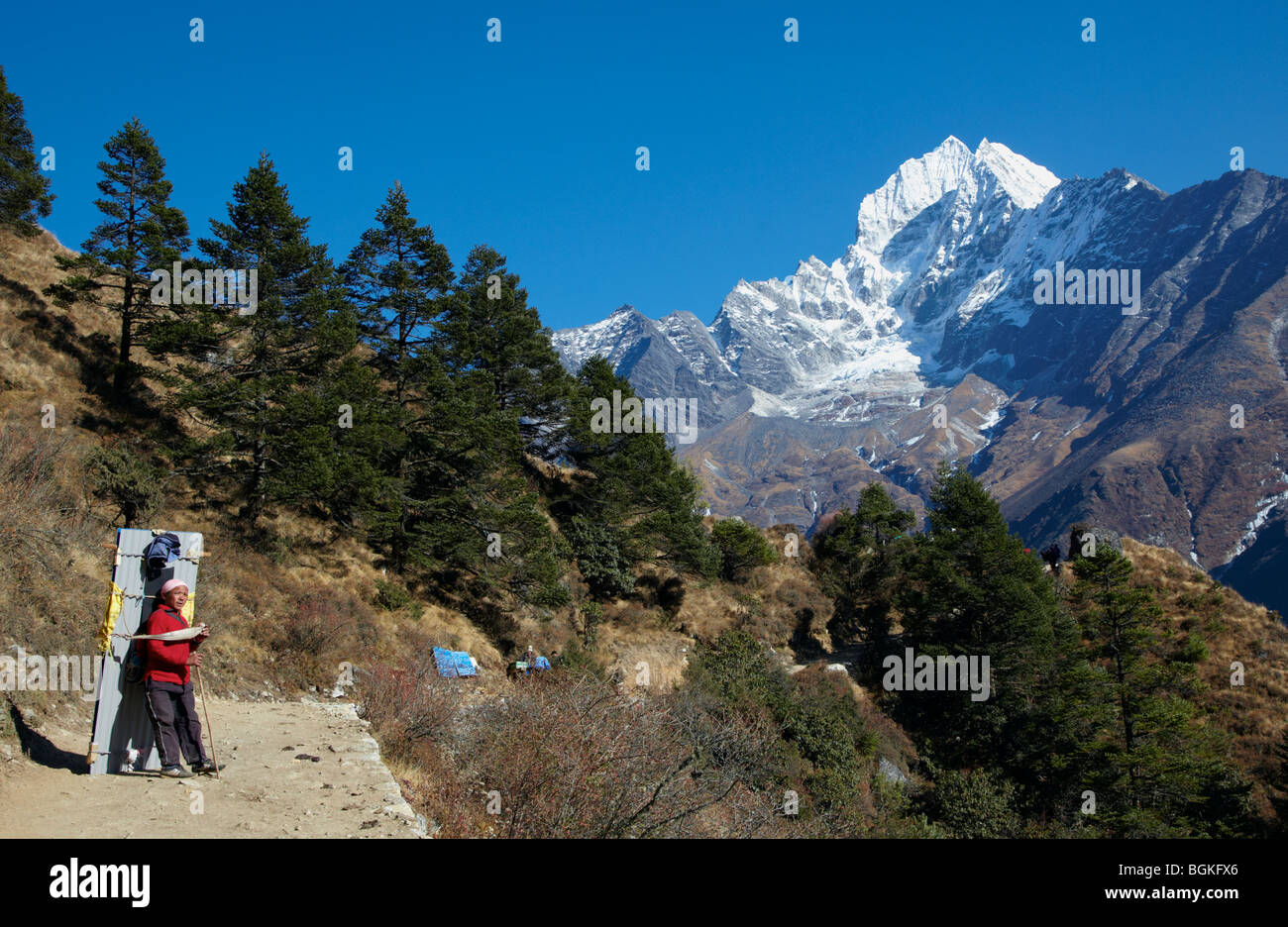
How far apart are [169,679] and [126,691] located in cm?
51

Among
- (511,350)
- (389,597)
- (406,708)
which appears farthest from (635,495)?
(406,708)

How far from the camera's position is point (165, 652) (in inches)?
269

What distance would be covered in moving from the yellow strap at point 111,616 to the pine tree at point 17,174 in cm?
2979

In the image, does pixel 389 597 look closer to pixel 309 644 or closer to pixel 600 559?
pixel 309 644

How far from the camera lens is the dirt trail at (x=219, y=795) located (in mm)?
5728

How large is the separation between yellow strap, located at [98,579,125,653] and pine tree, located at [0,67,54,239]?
2979 cm

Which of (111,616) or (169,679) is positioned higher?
(111,616)

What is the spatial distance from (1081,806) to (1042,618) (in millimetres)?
7198

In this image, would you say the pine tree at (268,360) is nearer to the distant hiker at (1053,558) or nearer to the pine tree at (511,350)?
the pine tree at (511,350)

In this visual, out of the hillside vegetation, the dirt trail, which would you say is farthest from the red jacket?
the hillside vegetation

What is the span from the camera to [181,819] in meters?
5.96

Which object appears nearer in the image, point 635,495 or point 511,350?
point 511,350

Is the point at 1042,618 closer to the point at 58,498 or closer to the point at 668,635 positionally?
the point at 668,635
